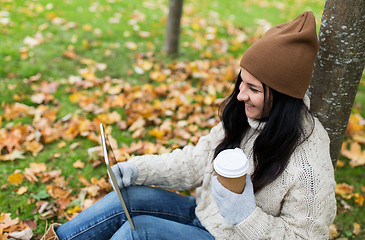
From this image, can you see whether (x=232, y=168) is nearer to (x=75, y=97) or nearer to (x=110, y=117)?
(x=110, y=117)

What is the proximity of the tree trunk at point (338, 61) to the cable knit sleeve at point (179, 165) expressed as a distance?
634mm

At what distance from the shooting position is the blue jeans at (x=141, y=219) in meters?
1.68

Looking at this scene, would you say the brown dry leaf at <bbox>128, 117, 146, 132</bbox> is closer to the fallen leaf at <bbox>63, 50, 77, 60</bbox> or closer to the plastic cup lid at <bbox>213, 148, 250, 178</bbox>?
the fallen leaf at <bbox>63, 50, 77, 60</bbox>

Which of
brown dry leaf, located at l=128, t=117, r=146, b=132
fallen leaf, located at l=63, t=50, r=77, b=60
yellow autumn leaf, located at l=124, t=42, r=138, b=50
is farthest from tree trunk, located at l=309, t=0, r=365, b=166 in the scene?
fallen leaf, located at l=63, t=50, r=77, b=60

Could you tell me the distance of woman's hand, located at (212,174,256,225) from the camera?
4.72ft

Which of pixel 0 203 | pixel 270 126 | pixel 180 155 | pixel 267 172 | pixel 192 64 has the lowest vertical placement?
pixel 0 203

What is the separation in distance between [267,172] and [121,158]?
4.87 feet

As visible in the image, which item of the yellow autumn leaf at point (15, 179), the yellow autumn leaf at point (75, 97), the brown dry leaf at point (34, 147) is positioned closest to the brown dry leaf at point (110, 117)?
the yellow autumn leaf at point (75, 97)

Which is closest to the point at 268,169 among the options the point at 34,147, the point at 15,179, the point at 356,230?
the point at 356,230

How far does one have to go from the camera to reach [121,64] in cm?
409

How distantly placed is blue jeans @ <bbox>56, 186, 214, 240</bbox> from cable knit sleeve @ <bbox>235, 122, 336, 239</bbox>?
0.36 metres

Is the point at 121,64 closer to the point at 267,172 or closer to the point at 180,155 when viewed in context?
the point at 180,155

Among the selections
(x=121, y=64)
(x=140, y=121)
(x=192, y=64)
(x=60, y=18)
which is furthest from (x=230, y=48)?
(x=60, y=18)

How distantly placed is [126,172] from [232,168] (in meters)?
0.72
